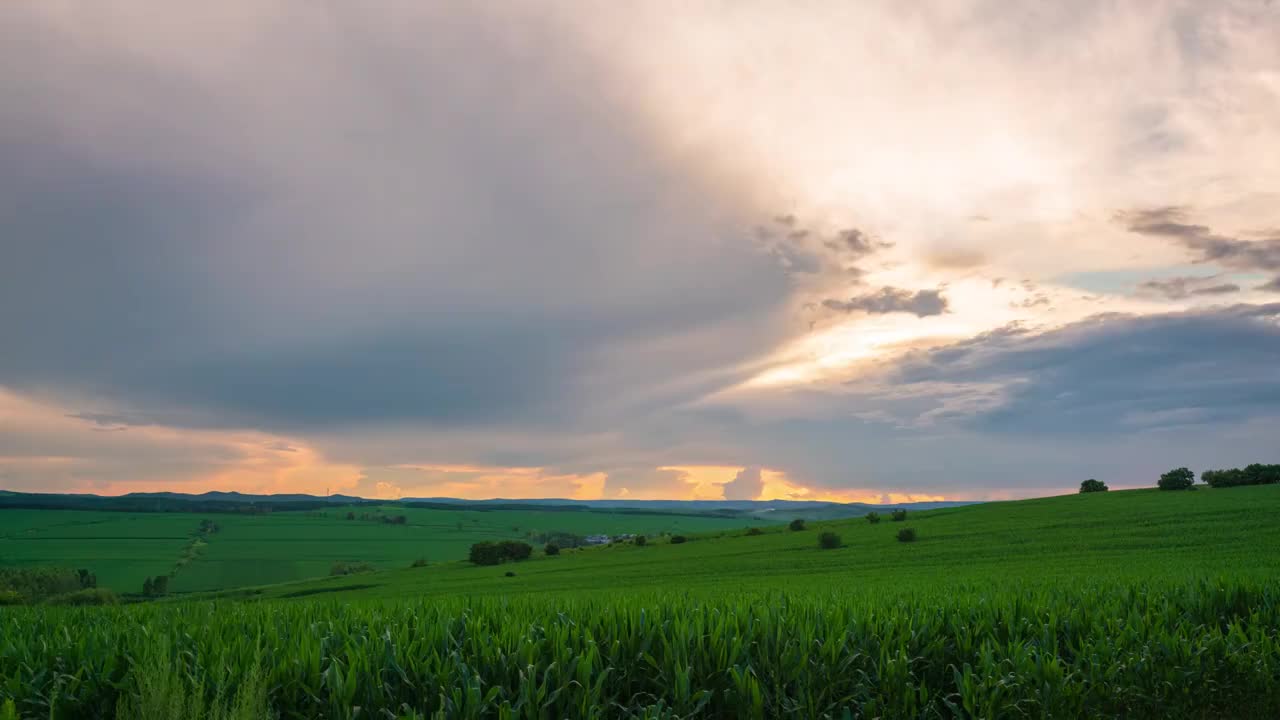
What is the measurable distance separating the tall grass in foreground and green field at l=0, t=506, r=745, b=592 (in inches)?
4060

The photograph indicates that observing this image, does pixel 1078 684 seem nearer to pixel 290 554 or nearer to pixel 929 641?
pixel 929 641

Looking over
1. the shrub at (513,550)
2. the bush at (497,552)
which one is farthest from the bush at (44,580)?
the shrub at (513,550)

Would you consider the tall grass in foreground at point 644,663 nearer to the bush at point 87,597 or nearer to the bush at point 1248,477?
the bush at point 87,597

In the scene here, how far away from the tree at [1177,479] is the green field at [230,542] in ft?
298

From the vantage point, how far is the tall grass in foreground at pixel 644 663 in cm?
641

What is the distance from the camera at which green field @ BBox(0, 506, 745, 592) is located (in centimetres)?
10606

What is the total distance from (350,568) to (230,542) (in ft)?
149

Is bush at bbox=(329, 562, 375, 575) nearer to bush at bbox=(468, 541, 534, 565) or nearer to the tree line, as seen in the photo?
bush at bbox=(468, 541, 534, 565)

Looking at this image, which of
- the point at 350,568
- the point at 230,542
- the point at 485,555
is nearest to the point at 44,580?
the point at 350,568

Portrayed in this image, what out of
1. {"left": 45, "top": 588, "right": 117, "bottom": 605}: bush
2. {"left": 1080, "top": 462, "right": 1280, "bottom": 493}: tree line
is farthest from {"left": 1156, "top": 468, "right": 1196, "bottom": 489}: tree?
{"left": 45, "top": 588, "right": 117, "bottom": 605}: bush

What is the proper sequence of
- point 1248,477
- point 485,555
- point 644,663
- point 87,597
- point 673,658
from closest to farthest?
point 673,658
point 644,663
point 87,597
point 1248,477
point 485,555

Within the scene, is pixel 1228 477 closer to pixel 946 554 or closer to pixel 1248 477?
pixel 1248 477

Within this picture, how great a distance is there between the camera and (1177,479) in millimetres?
82250

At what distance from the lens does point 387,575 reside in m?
84.9
